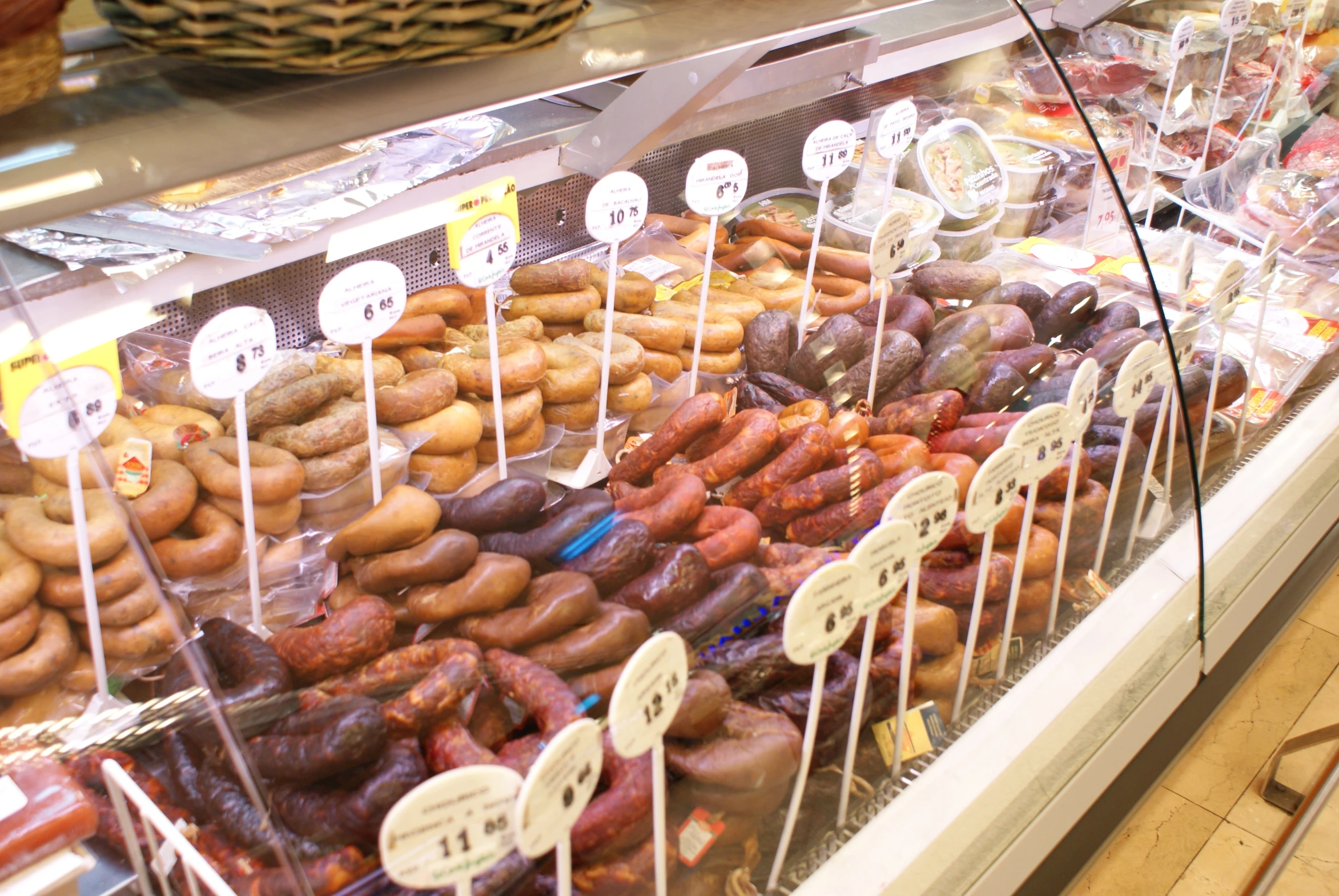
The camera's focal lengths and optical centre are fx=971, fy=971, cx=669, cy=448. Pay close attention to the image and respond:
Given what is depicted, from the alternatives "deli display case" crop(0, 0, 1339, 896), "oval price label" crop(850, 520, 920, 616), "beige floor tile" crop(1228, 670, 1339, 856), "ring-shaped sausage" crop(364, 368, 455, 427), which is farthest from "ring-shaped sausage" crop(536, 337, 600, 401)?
"beige floor tile" crop(1228, 670, 1339, 856)

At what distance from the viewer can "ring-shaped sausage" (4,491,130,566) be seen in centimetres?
121

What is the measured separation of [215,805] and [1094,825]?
1761 millimetres

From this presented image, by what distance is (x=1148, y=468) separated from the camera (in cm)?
210

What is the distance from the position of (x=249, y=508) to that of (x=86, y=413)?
0.39 metres

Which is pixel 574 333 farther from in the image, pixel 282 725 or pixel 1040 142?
pixel 1040 142

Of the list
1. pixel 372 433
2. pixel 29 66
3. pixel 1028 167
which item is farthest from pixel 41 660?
pixel 1028 167

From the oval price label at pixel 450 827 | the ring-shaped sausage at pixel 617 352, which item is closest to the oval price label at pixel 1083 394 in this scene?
the ring-shaped sausage at pixel 617 352

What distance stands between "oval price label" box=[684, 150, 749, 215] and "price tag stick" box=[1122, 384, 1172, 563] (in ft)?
3.31

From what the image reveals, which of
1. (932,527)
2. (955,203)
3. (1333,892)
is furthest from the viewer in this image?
(955,203)

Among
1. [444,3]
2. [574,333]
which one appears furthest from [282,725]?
[574,333]

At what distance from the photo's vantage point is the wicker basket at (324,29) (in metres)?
0.83

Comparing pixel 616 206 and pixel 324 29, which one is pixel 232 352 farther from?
pixel 616 206

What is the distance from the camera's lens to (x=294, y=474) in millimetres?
1612

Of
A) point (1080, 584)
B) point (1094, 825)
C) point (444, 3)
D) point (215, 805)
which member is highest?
point (444, 3)
